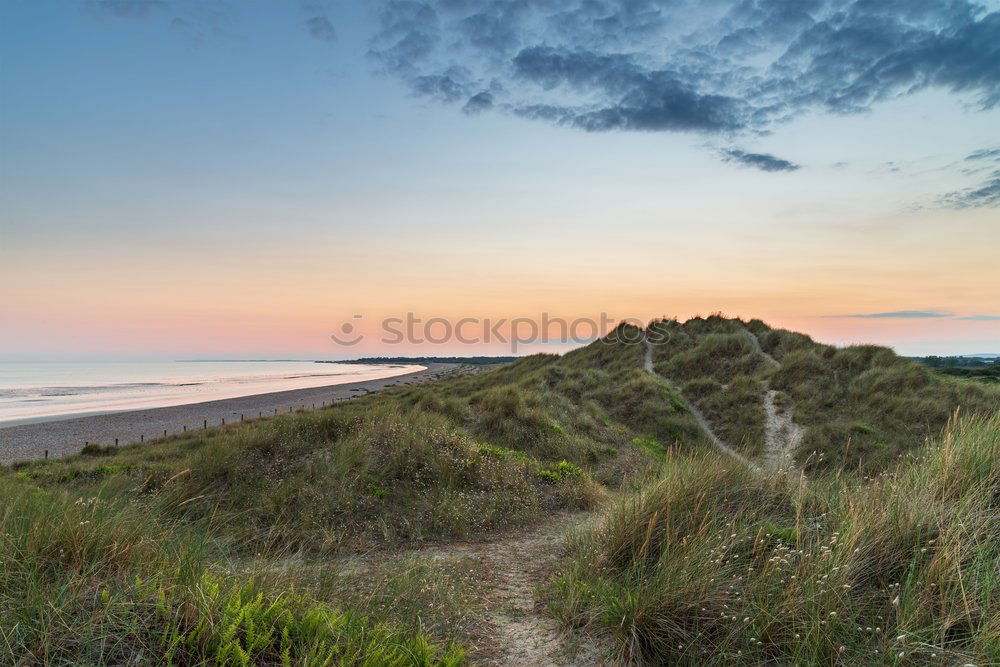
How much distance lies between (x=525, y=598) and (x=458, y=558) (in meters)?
1.58

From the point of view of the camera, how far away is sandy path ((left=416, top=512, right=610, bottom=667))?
4258 mm

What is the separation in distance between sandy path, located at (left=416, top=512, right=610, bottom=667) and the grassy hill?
9 centimetres

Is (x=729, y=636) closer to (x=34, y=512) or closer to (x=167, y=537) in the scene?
(x=167, y=537)

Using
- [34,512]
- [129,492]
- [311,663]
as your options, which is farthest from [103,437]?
[311,663]

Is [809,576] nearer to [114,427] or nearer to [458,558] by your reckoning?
[458,558]

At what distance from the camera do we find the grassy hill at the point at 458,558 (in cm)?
322

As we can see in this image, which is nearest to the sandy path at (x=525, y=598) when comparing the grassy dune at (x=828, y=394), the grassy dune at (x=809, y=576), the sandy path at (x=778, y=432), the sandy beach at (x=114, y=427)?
the grassy dune at (x=809, y=576)

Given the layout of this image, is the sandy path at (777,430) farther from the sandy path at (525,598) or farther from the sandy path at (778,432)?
the sandy path at (525,598)

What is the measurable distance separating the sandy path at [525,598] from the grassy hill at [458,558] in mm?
88

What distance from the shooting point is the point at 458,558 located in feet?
22.4

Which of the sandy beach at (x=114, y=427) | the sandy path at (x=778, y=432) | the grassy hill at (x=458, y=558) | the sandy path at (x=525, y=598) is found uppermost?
the grassy hill at (x=458, y=558)

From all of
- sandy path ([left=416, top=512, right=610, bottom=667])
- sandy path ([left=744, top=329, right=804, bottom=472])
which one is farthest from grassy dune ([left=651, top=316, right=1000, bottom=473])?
sandy path ([left=416, top=512, right=610, bottom=667])

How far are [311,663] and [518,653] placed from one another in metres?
2.05

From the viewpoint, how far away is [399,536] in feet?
25.4
